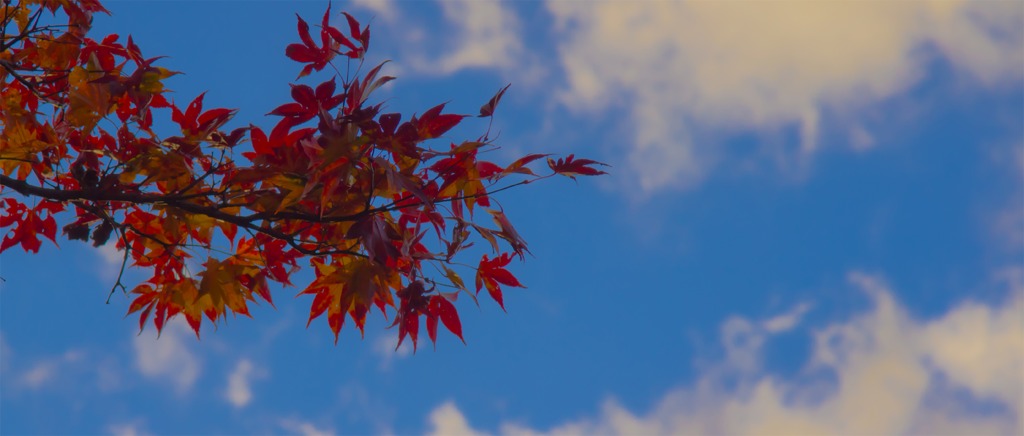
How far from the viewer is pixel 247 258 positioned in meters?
2.90

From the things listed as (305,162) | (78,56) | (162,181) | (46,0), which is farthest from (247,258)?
(46,0)

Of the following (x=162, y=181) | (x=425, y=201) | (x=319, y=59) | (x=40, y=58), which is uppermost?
(x=40, y=58)

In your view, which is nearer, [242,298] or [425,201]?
[425,201]

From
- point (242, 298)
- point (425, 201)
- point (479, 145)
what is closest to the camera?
point (425, 201)

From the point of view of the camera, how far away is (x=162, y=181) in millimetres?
2703

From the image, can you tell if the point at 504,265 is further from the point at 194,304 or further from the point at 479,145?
the point at 194,304

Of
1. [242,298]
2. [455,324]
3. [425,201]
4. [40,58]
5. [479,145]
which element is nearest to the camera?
[425,201]

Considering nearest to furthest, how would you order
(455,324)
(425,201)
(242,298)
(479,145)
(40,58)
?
(425,201) → (479,145) → (455,324) → (242,298) → (40,58)

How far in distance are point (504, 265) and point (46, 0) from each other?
85.1 inches

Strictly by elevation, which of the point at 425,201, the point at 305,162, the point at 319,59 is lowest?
the point at 425,201

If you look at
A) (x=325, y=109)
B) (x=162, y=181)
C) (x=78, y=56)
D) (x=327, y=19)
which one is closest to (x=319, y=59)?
(x=327, y=19)

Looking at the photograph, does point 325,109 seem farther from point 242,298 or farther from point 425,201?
point 242,298

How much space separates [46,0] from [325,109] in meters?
1.82

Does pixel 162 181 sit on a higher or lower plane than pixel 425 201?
higher
